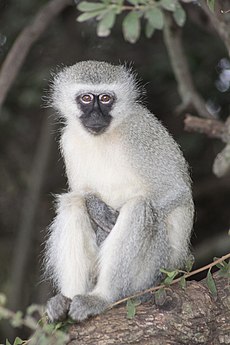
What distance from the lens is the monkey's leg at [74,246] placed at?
20.3 feet

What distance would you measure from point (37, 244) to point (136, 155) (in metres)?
4.66

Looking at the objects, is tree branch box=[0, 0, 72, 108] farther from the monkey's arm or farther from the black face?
the monkey's arm

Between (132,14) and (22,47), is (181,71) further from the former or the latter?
(132,14)

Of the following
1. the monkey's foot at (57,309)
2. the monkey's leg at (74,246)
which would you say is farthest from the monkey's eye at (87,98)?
the monkey's foot at (57,309)

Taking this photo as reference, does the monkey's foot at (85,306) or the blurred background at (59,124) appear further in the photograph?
the blurred background at (59,124)

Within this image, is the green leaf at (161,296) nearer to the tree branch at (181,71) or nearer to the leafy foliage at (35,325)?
the leafy foliage at (35,325)

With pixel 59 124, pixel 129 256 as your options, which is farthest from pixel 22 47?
pixel 129 256

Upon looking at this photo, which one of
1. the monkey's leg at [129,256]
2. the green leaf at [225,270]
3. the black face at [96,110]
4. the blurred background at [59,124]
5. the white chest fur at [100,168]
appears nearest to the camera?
the green leaf at [225,270]

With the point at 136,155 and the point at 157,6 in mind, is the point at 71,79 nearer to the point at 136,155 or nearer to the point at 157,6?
the point at 136,155

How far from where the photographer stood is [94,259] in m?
6.30

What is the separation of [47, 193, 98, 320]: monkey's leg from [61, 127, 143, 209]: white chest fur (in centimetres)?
28

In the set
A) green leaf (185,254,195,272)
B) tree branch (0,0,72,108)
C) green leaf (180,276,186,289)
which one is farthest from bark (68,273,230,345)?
tree branch (0,0,72,108)

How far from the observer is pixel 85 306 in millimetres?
5691

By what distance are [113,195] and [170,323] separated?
1.37 metres
